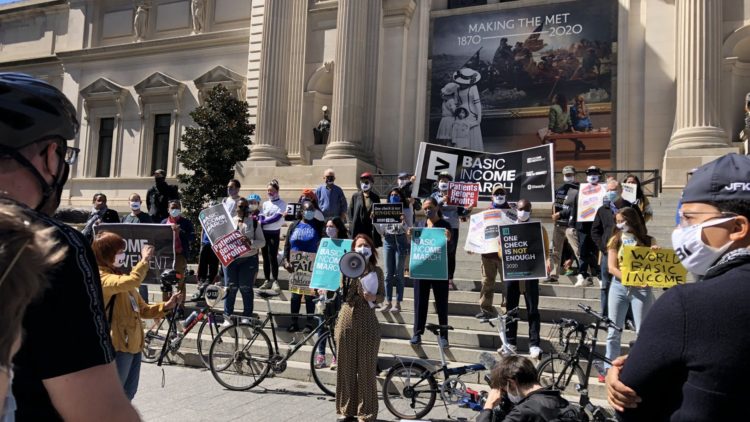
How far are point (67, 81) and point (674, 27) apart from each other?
101ft

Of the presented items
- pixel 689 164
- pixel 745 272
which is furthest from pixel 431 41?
pixel 745 272

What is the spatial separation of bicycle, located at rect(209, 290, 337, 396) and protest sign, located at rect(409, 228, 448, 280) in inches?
54.3

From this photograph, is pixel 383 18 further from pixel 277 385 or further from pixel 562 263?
pixel 277 385

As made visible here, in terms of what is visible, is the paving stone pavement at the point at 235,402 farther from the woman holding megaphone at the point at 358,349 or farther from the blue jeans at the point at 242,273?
the blue jeans at the point at 242,273

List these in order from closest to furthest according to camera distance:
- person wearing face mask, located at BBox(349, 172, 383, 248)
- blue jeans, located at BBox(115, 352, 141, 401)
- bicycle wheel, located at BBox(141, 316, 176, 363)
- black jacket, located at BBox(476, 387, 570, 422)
Result: 1. black jacket, located at BBox(476, 387, 570, 422)
2. blue jeans, located at BBox(115, 352, 141, 401)
3. bicycle wheel, located at BBox(141, 316, 176, 363)
4. person wearing face mask, located at BBox(349, 172, 383, 248)

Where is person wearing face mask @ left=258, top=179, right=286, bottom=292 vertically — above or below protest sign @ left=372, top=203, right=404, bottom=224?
below

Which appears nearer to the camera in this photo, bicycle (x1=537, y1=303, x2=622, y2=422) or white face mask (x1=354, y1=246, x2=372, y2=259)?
bicycle (x1=537, y1=303, x2=622, y2=422)

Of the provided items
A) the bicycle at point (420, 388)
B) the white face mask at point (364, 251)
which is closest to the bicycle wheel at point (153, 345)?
the white face mask at point (364, 251)

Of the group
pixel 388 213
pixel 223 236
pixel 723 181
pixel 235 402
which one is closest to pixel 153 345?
pixel 223 236

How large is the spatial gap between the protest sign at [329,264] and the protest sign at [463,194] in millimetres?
3466

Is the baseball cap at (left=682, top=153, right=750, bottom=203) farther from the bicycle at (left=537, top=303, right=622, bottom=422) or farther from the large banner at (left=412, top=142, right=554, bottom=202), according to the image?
the large banner at (left=412, top=142, right=554, bottom=202)

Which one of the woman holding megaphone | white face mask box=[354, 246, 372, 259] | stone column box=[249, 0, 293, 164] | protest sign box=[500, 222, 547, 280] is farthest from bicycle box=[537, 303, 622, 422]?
stone column box=[249, 0, 293, 164]

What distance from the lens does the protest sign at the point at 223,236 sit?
31.9ft

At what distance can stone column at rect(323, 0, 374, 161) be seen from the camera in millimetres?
19922
